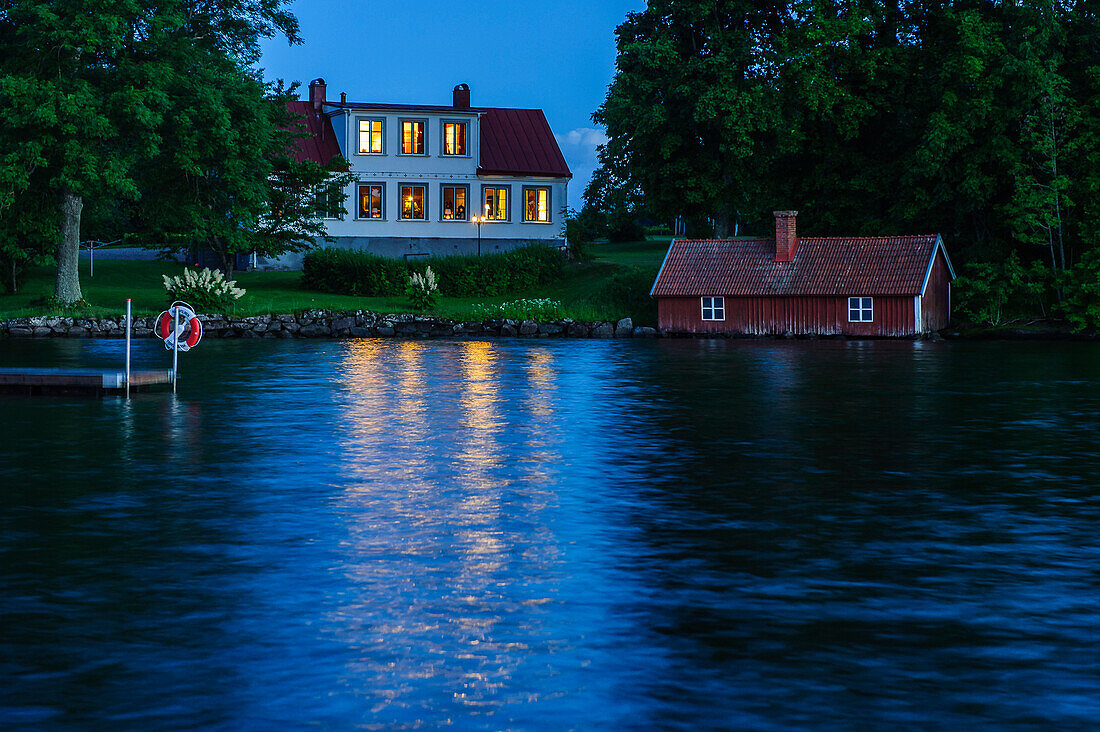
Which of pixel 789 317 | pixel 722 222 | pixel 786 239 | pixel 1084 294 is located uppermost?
pixel 722 222

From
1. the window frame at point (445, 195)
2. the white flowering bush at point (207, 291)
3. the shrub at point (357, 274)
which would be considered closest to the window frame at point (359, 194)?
the window frame at point (445, 195)

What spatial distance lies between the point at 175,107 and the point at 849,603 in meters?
52.8

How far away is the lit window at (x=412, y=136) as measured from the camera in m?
79.1

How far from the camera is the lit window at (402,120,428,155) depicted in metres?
79.1

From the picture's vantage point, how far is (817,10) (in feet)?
209

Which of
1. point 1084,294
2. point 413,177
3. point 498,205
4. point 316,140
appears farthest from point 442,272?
point 1084,294

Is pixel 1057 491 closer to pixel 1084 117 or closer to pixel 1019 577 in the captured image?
pixel 1019 577

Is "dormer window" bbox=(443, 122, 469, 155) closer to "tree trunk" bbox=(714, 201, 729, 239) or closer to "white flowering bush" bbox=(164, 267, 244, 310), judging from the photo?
"tree trunk" bbox=(714, 201, 729, 239)

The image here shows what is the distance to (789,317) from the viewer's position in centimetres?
6031

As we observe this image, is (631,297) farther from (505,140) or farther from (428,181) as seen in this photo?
(505,140)

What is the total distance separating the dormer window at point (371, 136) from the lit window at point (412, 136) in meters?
1.22

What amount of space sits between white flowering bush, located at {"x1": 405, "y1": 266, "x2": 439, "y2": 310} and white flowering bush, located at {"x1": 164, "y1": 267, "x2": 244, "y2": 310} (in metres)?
7.98

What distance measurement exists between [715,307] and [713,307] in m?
0.09

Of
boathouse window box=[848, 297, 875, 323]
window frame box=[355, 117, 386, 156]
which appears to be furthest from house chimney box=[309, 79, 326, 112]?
boathouse window box=[848, 297, 875, 323]
